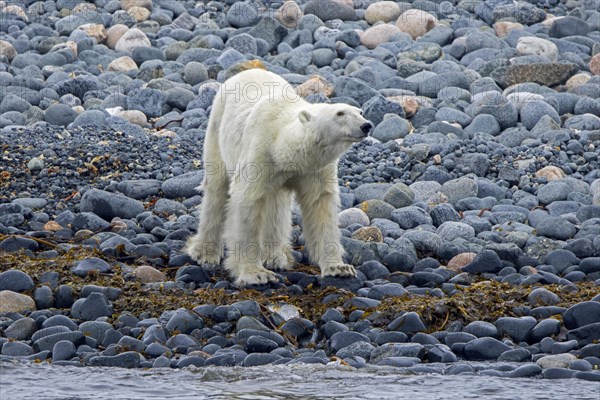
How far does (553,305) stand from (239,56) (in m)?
8.43

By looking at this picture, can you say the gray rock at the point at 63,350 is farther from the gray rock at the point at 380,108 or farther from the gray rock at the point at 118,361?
the gray rock at the point at 380,108

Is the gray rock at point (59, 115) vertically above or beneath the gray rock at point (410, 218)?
above

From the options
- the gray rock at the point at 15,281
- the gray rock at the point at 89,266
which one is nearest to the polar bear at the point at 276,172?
the gray rock at the point at 89,266

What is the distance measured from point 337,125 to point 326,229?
2.79ft

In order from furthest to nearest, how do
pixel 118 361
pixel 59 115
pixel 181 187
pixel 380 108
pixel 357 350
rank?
pixel 59 115 < pixel 380 108 < pixel 181 187 < pixel 357 350 < pixel 118 361

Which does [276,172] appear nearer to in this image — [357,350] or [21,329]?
[357,350]

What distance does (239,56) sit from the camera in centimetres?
1489

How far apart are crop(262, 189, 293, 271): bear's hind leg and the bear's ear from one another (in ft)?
2.39

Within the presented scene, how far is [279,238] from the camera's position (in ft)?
27.2

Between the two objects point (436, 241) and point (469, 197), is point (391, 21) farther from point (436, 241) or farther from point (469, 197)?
point (436, 241)

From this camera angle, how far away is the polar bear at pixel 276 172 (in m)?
7.47

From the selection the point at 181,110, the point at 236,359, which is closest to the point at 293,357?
the point at 236,359

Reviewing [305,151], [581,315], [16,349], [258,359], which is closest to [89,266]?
[16,349]

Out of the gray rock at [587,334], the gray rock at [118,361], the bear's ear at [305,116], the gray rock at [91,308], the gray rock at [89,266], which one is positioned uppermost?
the bear's ear at [305,116]
